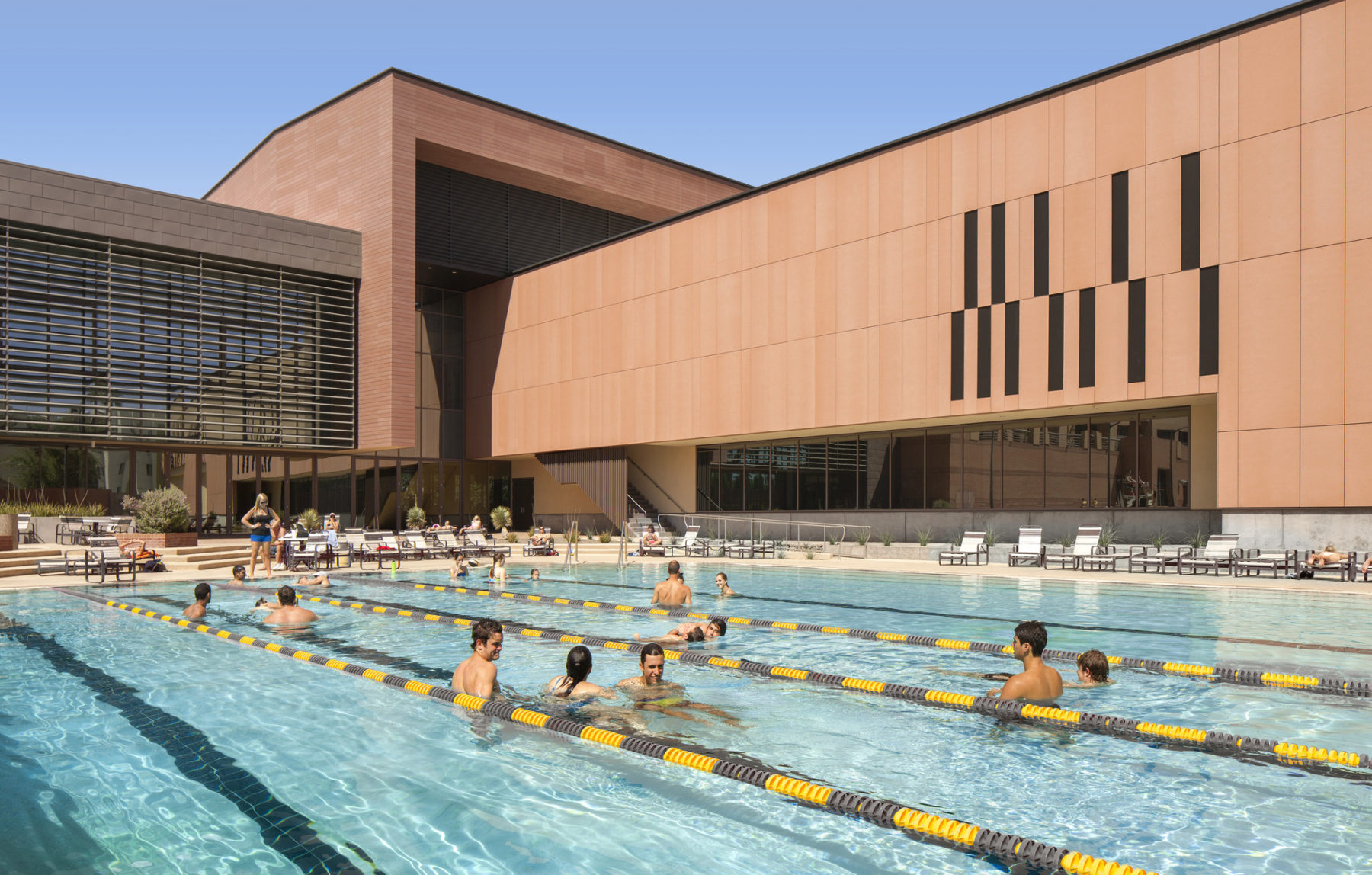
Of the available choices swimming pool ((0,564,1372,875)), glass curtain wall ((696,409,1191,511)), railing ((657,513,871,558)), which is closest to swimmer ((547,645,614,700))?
swimming pool ((0,564,1372,875))

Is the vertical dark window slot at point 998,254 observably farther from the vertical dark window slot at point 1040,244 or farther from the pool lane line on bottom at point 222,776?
the pool lane line on bottom at point 222,776

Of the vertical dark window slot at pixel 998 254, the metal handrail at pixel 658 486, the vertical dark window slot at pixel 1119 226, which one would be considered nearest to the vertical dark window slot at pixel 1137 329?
the vertical dark window slot at pixel 1119 226

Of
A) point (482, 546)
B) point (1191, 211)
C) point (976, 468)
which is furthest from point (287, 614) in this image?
point (1191, 211)

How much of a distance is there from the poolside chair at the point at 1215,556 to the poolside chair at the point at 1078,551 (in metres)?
2.14

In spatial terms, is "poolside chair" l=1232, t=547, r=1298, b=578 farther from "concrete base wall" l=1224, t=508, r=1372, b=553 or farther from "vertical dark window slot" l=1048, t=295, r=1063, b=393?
"vertical dark window slot" l=1048, t=295, r=1063, b=393

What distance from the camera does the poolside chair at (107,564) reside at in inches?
712

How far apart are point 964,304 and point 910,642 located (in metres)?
14.4

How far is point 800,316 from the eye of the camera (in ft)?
88.4

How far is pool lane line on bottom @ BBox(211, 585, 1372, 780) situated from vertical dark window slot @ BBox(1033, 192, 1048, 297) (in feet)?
51.8

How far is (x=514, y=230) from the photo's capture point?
120 ft

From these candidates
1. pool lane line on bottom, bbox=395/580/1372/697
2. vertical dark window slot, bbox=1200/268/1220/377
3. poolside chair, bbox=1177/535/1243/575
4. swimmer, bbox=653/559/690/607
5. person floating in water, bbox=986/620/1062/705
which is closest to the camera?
person floating in water, bbox=986/620/1062/705

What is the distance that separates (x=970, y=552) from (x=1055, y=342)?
5.44 m

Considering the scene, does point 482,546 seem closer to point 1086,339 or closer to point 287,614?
point 287,614

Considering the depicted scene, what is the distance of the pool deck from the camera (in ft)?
53.2
